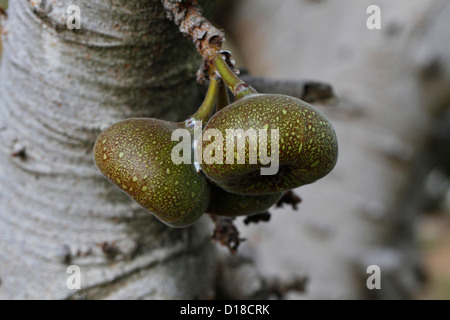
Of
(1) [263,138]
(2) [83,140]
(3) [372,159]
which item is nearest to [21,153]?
(2) [83,140]

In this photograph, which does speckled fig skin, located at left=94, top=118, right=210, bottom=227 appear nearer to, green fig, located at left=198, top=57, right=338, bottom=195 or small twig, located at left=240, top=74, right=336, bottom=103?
green fig, located at left=198, top=57, right=338, bottom=195

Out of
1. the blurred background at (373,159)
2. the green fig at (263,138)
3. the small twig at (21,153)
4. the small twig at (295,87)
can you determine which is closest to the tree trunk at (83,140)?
the small twig at (21,153)

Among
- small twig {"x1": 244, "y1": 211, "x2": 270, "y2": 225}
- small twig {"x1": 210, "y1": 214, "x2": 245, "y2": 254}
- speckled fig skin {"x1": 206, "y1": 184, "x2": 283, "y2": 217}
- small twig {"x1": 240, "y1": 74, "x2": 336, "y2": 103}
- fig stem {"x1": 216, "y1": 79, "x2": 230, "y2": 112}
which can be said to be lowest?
speckled fig skin {"x1": 206, "y1": 184, "x2": 283, "y2": 217}

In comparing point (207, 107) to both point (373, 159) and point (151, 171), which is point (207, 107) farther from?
point (373, 159)

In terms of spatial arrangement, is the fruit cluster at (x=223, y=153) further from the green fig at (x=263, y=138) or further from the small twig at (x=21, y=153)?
the small twig at (x=21, y=153)

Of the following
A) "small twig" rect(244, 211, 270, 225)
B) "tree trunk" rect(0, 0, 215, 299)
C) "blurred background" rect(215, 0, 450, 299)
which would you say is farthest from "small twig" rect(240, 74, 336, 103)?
"blurred background" rect(215, 0, 450, 299)
